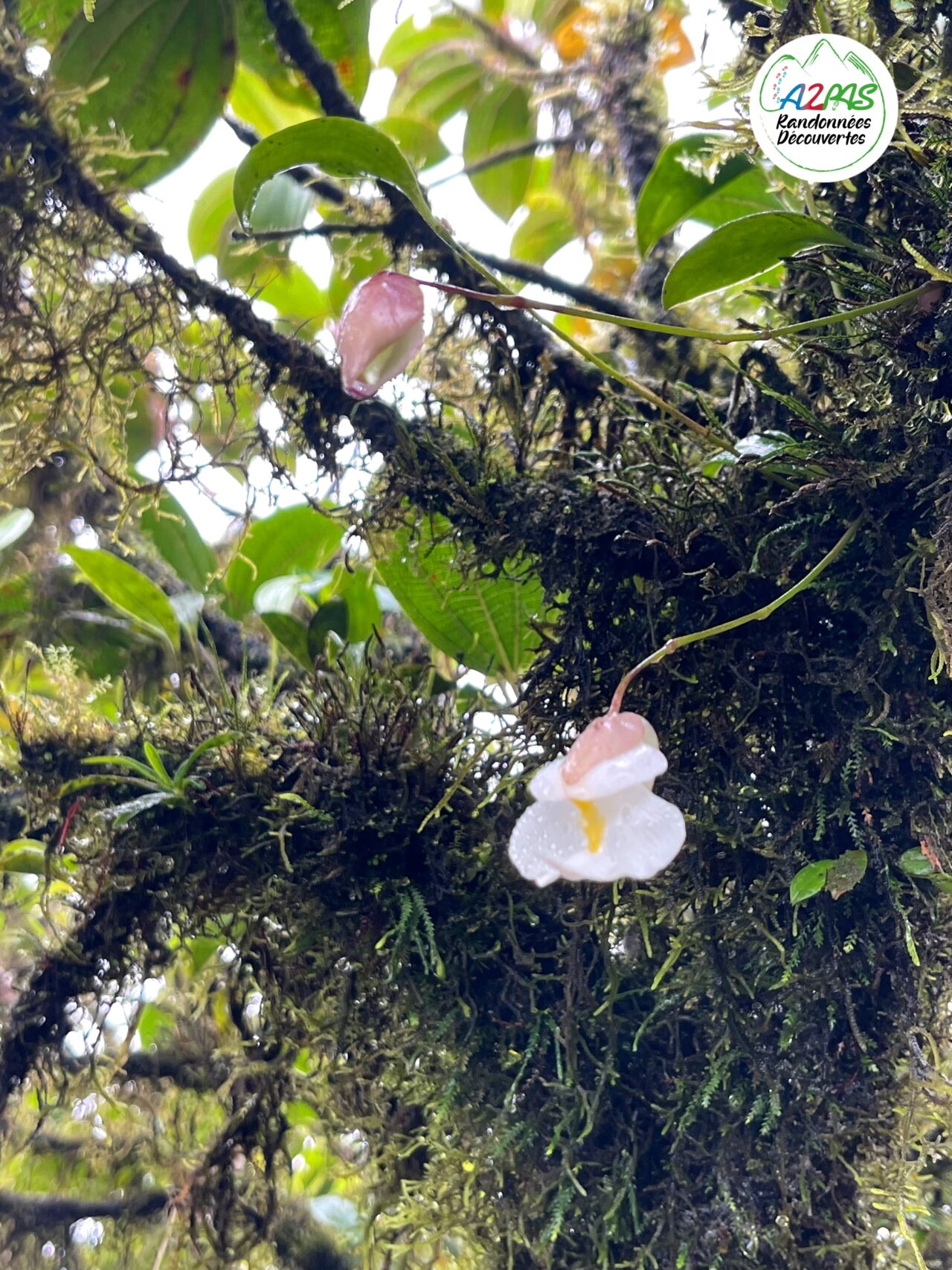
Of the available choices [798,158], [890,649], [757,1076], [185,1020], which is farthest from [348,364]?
[185,1020]

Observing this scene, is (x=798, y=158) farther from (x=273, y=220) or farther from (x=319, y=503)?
(x=273, y=220)

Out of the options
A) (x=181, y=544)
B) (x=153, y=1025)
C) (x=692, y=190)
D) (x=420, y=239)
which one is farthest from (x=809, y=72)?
(x=153, y=1025)

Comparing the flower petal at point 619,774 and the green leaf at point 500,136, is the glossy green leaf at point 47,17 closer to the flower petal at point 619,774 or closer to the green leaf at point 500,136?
the green leaf at point 500,136

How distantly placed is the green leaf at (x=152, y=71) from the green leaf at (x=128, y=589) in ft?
1.21

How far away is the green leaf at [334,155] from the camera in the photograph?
61cm

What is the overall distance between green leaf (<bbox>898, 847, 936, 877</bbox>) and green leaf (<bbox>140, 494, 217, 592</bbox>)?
0.84m

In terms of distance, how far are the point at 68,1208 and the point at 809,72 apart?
1368 mm

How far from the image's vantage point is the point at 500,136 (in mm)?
1333

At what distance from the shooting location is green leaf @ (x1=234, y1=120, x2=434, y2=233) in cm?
61

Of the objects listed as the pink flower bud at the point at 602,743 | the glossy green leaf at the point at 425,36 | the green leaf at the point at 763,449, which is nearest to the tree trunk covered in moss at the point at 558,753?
the green leaf at the point at 763,449

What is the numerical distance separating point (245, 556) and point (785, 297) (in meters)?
0.64

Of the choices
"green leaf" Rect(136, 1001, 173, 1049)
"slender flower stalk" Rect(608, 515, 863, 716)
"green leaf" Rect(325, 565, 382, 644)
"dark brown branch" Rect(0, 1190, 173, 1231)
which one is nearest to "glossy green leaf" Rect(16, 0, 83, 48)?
"green leaf" Rect(325, 565, 382, 644)

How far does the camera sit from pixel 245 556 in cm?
103

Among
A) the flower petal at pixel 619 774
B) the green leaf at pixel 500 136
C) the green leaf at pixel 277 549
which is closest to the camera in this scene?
the flower petal at pixel 619 774
